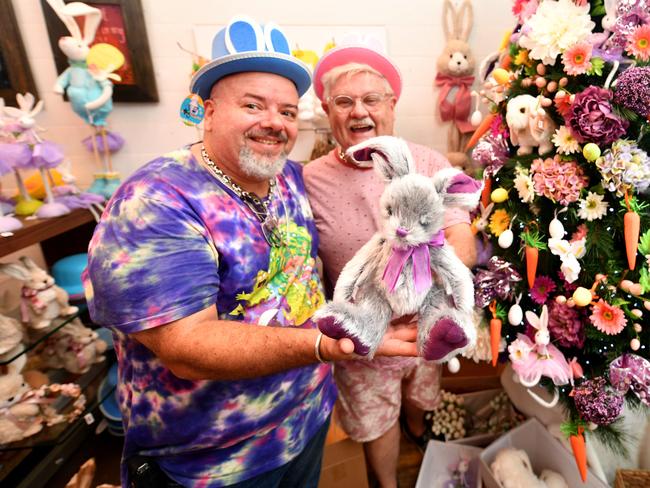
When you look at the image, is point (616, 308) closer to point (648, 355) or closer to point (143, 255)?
point (648, 355)

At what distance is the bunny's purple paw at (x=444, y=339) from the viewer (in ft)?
1.79

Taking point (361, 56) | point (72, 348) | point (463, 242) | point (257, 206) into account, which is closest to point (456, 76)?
point (361, 56)

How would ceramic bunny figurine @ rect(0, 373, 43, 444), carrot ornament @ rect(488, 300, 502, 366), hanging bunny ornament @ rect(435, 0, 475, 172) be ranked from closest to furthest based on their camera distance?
carrot ornament @ rect(488, 300, 502, 366)
ceramic bunny figurine @ rect(0, 373, 43, 444)
hanging bunny ornament @ rect(435, 0, 475, 172)

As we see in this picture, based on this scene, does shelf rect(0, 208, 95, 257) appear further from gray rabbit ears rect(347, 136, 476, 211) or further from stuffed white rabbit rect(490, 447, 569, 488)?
stuffed white rabbit rect(490, 447, 569, 488)

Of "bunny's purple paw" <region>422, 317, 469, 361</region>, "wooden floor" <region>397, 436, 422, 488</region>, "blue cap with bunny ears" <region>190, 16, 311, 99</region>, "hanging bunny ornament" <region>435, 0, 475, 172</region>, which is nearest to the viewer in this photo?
"bunny's purple paw" <region>422, 317, 469, 361</region>

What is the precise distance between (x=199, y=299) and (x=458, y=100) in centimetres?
166

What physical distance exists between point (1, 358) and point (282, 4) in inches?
71.3

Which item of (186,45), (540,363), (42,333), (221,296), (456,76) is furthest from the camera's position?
(456,76)

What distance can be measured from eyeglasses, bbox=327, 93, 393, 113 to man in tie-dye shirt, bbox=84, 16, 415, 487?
155 mm

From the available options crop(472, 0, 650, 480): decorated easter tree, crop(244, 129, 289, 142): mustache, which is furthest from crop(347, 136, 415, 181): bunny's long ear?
crop(472, 0, 650, 480): decorated easter tree

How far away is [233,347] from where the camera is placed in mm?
611

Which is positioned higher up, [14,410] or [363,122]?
[363,122]

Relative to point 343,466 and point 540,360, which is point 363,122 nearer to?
point 540,360

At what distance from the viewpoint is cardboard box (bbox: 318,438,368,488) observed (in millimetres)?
1269
